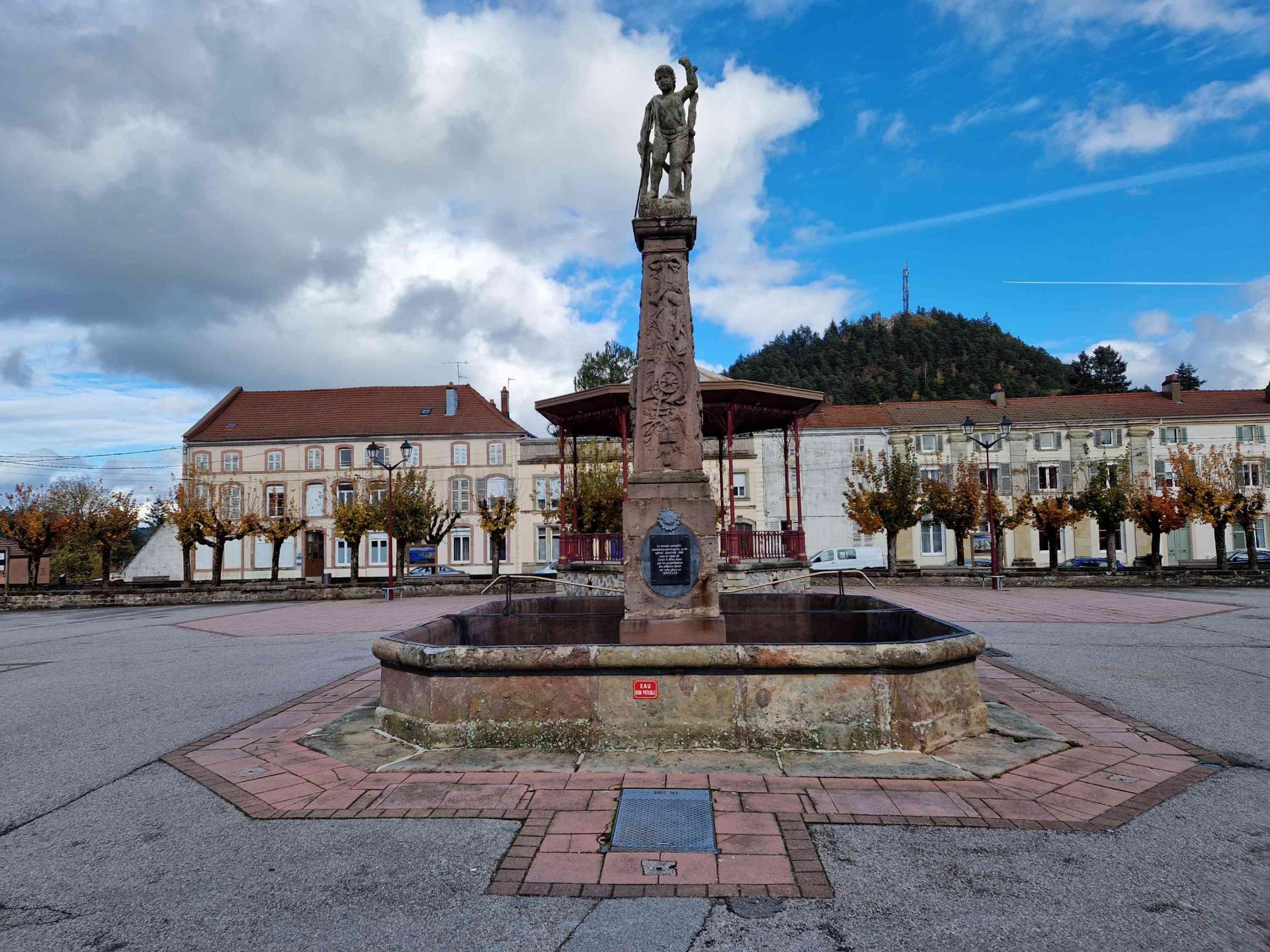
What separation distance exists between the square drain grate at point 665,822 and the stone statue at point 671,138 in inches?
213

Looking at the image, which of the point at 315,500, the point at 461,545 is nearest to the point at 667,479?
the point at 461,545

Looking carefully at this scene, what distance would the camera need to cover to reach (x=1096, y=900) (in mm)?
3309

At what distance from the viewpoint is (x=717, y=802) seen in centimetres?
446

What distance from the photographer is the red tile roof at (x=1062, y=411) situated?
1672 inches

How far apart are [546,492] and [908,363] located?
77.2 meters

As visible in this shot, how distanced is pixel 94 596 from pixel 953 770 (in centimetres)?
3005

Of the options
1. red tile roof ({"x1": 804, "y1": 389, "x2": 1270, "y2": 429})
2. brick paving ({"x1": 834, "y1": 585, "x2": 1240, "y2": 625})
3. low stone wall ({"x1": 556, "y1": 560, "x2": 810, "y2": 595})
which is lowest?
brick paving ({"x1": 834, "y1": 585, "x2": 1240, "y2": 625})

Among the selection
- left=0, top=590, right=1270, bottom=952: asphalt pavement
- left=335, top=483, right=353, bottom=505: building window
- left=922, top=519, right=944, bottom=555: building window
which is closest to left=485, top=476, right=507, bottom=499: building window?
left=335, top=483, right=353, bottom=505: building window

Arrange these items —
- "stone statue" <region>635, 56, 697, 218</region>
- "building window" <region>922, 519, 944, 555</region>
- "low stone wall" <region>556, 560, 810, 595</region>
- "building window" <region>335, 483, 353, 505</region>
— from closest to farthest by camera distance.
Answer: "stone statue" <region>635, 56, 697, 218</region> → "low stone wall" <region>556, 560, 810, 595</region> → "building window" <region>922, 519, 944, 555</region> → "building window" <region>335, 483, 353, 505</region>

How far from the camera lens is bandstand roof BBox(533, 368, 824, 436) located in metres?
17.5

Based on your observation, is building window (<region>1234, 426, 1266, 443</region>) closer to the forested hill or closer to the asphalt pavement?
the forested hill

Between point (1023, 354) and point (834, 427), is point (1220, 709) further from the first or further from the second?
point (1023, 354)

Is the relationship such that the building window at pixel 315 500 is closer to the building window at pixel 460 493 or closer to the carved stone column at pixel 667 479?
the building window at pixel 460 493

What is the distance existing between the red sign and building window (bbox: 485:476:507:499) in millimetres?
38072
